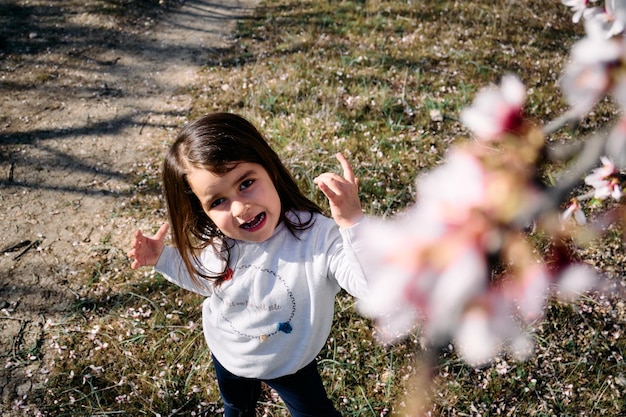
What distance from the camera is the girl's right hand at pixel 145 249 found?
1.60 m

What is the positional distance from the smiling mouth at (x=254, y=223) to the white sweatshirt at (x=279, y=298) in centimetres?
11

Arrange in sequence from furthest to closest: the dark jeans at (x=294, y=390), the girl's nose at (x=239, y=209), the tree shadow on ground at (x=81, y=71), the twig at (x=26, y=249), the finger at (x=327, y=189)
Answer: the tree shadow on ground at (x=81, y=71)
the twig at (x=26, y=249)
the dark jeans at (x=294, y=390)
the girl's nose at (x=239, y=209)
the finger at (x=327, y=189)

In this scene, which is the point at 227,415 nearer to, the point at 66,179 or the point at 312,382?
the point at 312,382

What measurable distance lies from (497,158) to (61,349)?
266 centimetres

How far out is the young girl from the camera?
1.44 meters

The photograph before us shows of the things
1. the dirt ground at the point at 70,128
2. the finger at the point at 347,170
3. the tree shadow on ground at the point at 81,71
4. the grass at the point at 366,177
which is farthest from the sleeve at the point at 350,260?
the tree shadow on ground at the point at 81,71

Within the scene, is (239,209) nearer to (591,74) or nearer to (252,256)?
(252,256)

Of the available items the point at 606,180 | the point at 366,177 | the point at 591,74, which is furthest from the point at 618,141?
the point at 366,177

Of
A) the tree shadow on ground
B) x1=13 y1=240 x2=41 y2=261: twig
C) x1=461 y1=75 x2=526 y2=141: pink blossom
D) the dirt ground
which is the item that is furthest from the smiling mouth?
the tree shadow on ground

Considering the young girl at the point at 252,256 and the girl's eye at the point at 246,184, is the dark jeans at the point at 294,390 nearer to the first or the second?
the young girl at the point at 252,256

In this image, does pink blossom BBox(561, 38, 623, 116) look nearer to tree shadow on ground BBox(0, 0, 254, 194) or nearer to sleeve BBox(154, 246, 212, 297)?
sleeve BBox(154, 246, 212, 297)

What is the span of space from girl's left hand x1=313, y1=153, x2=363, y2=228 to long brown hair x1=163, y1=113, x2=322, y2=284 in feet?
1.09

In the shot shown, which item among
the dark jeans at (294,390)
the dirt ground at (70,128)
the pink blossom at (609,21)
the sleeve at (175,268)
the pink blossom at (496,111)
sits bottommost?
the dirt ground at (70,128)

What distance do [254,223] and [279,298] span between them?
0.24 metres
